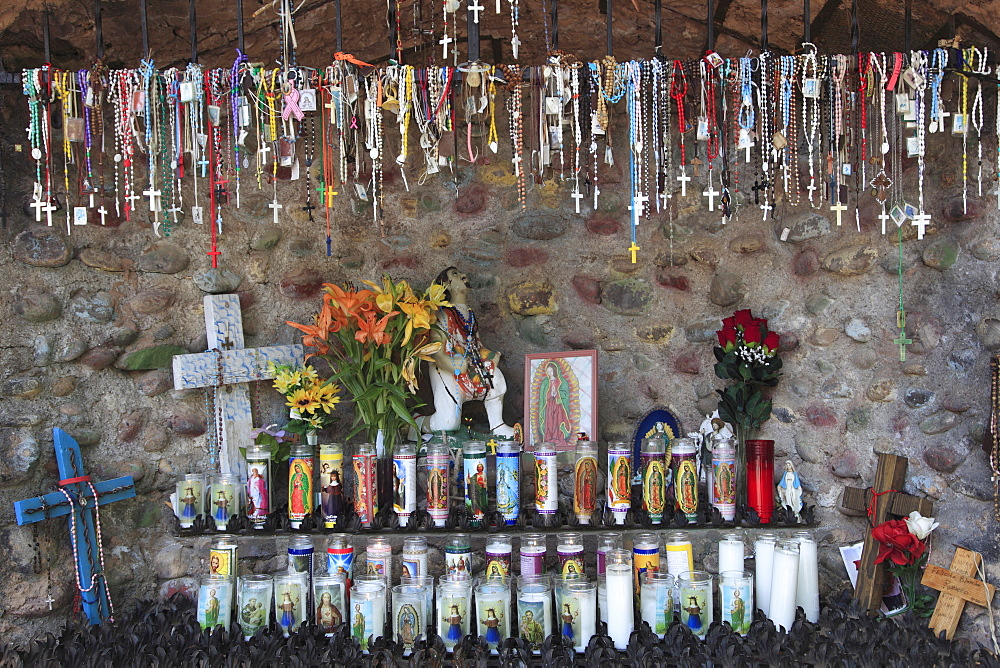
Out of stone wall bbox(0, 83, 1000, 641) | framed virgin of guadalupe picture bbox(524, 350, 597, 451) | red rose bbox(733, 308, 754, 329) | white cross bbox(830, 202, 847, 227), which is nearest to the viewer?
stone wall bbox(0, 83, 1000, 641)

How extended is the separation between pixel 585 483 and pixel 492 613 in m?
0.52

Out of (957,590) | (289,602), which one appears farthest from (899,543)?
(289,602)

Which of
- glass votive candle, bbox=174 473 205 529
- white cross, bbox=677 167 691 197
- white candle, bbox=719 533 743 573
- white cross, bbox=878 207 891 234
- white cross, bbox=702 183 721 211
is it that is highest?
white cross, bbox=677 167 691 197

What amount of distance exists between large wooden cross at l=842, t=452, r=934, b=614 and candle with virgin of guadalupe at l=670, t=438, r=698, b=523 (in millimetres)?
481

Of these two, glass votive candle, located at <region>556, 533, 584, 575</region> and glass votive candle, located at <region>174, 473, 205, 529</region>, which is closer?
glass votive candle, located at <region>556, 533, 584, 575</region>

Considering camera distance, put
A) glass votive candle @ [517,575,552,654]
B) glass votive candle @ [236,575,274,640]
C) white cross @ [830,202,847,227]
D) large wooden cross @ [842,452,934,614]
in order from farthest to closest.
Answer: white cross @ [830,202,847,227] < large wooden cross @ [842,452,934,614] < glass votive candle @ [236,575,274,640] < glass votive candle @ [517,575,552,654]

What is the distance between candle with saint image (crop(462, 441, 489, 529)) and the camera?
105 inches

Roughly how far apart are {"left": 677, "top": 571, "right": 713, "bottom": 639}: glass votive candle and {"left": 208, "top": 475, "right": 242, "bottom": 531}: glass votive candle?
1.32 metres

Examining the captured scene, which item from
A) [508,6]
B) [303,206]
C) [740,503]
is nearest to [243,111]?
[303,206]

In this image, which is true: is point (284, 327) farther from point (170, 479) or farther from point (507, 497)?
point (507, 497)

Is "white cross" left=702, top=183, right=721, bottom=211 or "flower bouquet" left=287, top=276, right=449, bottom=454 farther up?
"white cross" left=702, top=183, right=721, bottom=211

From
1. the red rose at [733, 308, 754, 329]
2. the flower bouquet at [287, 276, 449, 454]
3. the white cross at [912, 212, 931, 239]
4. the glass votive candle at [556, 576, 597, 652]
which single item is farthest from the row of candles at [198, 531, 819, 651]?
the white cross at [912, 212, 931, 239]

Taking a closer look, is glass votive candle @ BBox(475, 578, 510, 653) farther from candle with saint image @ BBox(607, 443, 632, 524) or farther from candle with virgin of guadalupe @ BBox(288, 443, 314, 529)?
candle with virgin of guadalupe @ BBox(288, 443, 314, 529)

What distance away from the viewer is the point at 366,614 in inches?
90.9
